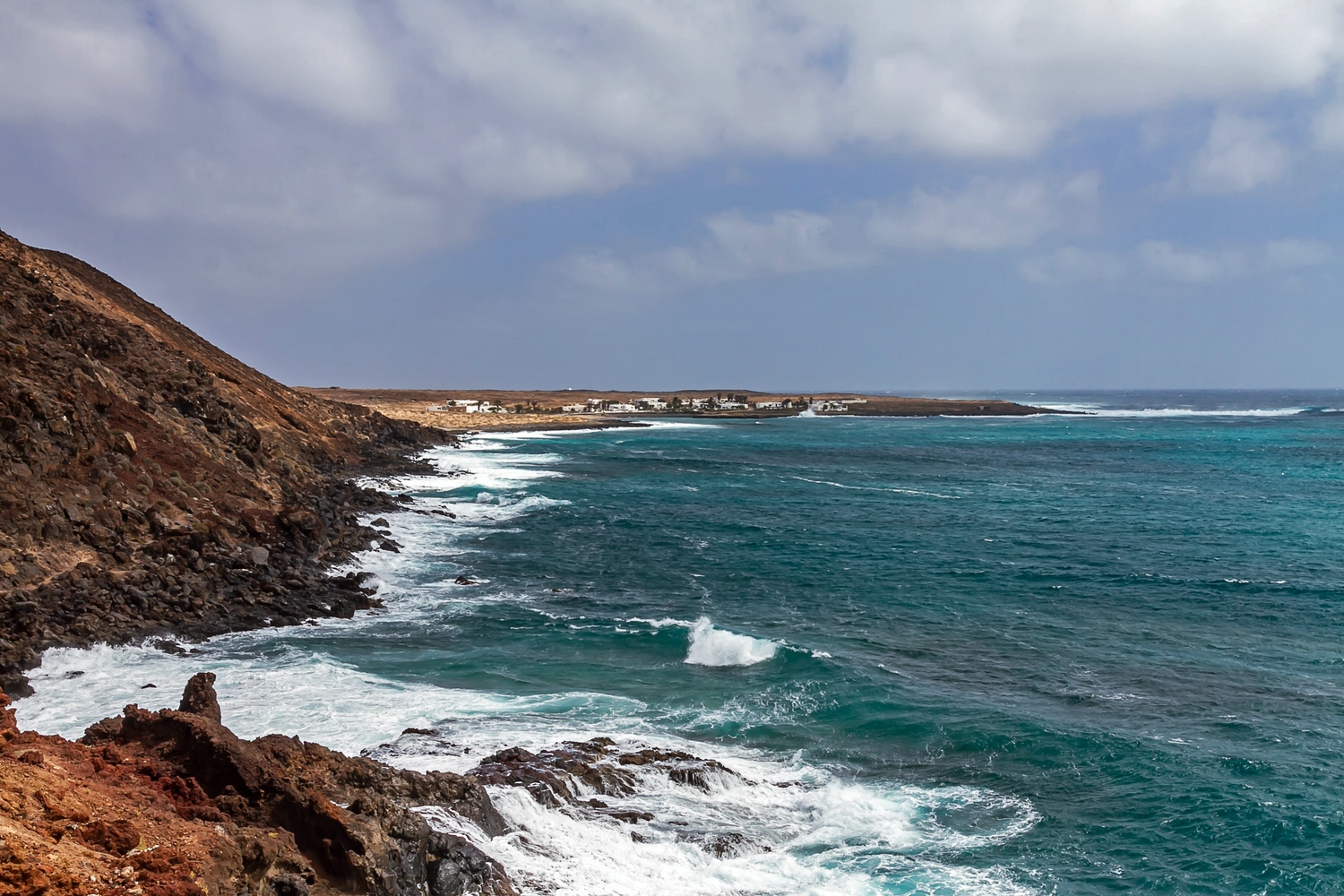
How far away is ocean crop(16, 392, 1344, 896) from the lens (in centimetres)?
1406

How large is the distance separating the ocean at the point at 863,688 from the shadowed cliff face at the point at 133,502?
1.82m

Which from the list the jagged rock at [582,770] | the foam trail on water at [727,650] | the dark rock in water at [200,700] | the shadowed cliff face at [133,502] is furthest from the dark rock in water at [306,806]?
the foam trail on water at [727,650]

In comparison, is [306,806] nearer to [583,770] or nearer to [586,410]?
[583,770]

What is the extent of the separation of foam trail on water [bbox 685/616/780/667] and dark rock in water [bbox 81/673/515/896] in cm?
1138

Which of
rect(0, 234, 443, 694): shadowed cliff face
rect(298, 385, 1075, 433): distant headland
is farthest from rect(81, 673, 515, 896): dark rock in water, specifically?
rect(298, 385, 1075, 433): distant headland

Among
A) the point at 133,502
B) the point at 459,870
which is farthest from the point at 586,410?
the point at 459,870

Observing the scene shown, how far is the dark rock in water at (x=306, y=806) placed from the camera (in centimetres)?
1036

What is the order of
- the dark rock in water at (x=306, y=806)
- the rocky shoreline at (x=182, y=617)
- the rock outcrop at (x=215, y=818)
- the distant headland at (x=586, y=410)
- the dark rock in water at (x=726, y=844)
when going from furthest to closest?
the distant headland at (x=586, y=410)
the dark rock in water at (x=726, y=844)
the dark rock in water at (x=306, y=806)
the rocky shoreline at (x=182, y=617)
the rock outcrop at (x=215, y=818)

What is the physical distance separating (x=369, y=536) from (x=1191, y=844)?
31521 mm

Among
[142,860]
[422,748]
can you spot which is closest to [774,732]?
[422,748]

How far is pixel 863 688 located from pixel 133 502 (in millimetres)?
23780

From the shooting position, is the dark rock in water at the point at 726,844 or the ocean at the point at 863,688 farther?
the ocean at the point at 863,688

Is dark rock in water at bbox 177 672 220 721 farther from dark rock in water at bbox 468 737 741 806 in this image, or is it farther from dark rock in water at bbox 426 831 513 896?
dark rock in water at bbox 426 831 513 896

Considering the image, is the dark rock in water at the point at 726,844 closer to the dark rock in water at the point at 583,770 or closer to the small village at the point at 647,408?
the dark rock in water at the point at 583,770
